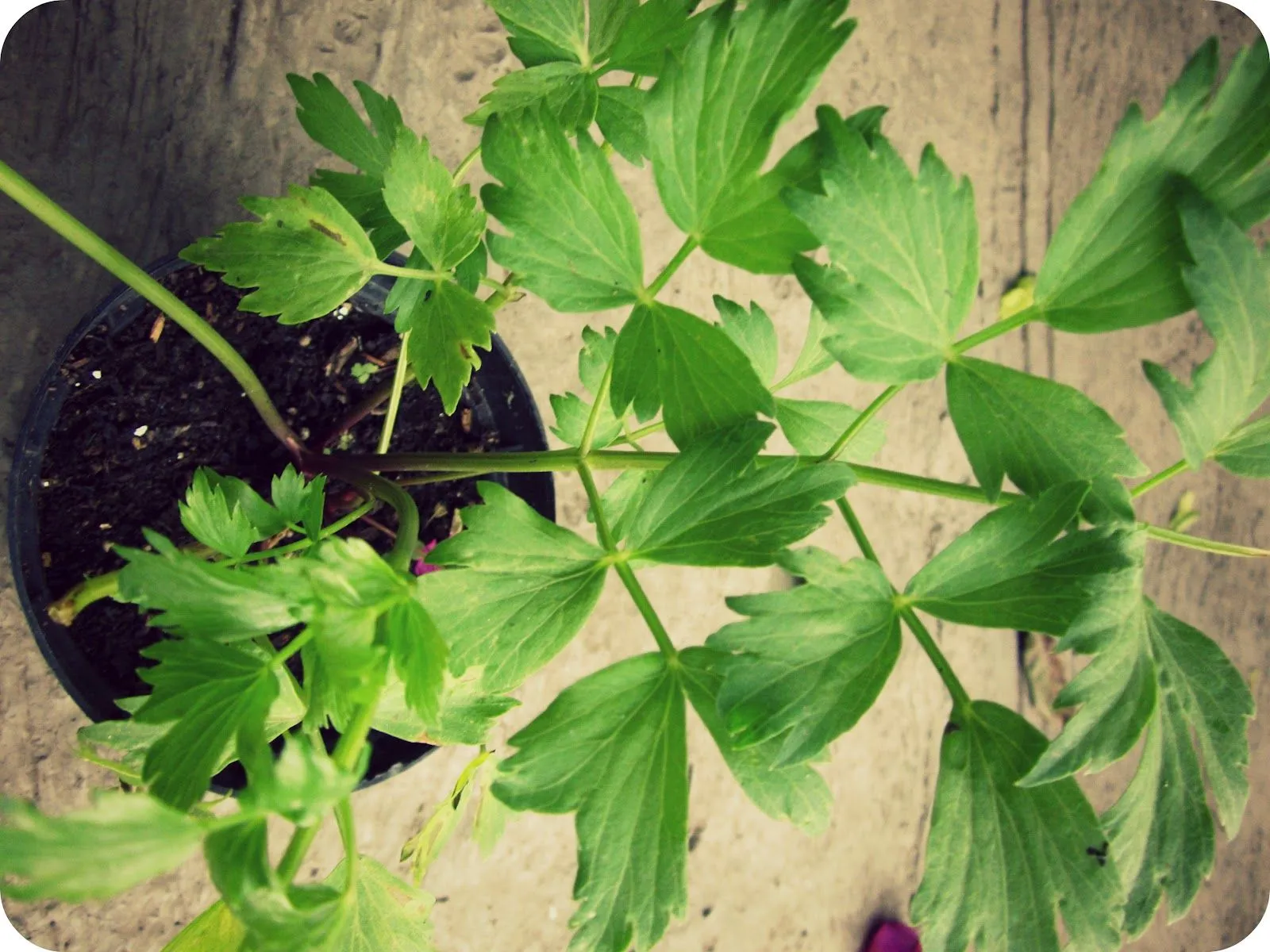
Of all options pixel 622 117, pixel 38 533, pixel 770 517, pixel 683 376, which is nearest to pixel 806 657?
pixel 770 517

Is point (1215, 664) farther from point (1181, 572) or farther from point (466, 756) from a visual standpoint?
point (1181, 572)

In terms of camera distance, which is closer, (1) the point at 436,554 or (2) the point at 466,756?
(1) the point at 436,554

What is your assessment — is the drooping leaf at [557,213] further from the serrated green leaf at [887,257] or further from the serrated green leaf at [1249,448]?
the serrated green leaf at [1249,448]

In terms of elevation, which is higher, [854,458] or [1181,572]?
[854,458]

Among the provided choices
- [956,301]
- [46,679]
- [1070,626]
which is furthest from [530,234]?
[46,679]

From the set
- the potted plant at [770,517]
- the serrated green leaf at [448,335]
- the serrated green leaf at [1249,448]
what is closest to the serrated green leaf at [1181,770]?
the potted plant at [770,517]

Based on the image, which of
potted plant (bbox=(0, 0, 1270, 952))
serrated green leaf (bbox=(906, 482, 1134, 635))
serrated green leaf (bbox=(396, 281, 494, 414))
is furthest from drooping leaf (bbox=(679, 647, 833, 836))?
serrated green leaf (bbox=(396, 281, 494, 414))
